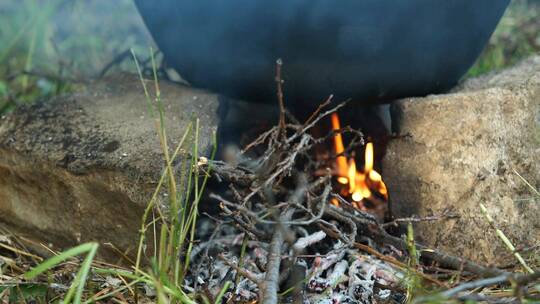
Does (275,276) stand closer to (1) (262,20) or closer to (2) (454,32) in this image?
(1) (262,20)

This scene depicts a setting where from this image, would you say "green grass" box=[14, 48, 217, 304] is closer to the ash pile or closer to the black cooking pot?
the ash pile

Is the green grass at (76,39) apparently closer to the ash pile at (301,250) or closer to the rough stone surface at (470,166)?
the rough stone surface at (470,166)

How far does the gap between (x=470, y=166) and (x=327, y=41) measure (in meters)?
0.44

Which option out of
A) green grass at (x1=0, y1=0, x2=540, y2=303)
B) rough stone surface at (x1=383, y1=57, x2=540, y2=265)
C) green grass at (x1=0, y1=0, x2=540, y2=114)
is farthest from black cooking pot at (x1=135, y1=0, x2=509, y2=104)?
green grass at (x1=0, y1=0, x2=540, y2=114)

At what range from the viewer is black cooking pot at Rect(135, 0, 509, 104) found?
4.61 ft

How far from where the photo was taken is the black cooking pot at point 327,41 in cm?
141

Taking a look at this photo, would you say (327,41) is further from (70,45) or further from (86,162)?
(70,45)

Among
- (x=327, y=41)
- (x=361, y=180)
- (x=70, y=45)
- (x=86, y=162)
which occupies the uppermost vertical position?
(x=327, y=41)

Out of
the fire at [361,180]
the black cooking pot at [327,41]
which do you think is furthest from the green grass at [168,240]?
the fire at [361,180]

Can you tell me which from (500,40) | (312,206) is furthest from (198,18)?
(500,40)

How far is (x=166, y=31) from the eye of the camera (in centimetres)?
162

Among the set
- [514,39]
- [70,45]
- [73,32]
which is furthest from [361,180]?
[73,32]

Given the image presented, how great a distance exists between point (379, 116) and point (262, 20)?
0.56 meters

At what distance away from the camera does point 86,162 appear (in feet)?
4.96
